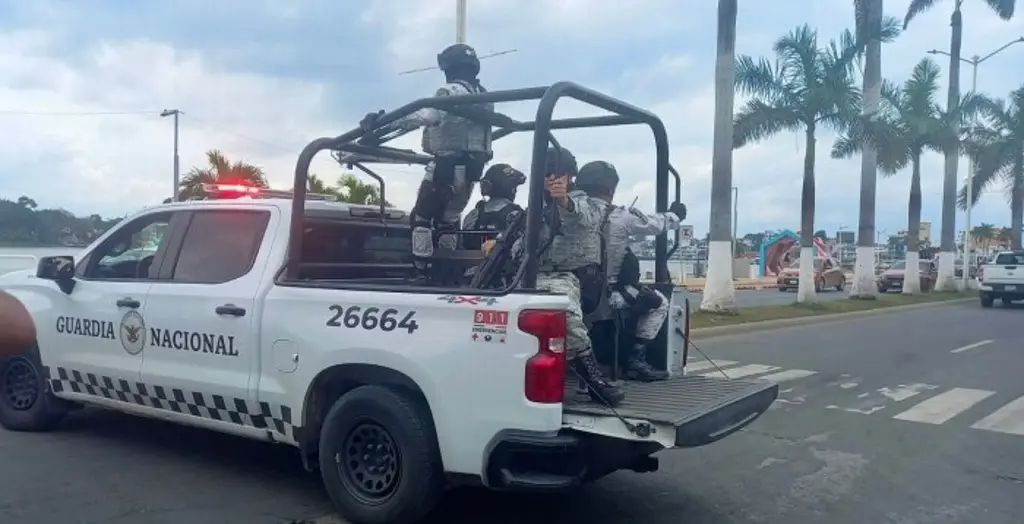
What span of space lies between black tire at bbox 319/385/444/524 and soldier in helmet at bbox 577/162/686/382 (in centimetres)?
152

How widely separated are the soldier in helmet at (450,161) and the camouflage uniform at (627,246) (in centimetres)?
104

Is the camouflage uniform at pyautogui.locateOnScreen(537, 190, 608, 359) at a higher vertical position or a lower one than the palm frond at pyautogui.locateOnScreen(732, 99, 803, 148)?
lower

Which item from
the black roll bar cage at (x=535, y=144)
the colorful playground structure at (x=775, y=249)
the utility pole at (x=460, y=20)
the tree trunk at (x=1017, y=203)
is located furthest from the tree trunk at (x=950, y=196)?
the black roll bar cage at (x=535, y=144)

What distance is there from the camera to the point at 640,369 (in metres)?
5.61

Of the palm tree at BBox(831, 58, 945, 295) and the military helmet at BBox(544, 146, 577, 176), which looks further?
the palm tree at BBox(831, 58, 945, 295)

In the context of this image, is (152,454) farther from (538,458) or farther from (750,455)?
(750,455)

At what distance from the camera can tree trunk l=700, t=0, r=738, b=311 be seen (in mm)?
17812

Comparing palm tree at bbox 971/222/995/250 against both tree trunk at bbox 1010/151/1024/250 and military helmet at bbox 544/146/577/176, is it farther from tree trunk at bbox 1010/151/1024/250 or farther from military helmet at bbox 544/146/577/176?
military helmet at bbox 544/146/577/176

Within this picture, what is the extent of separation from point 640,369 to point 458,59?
90.2 inches

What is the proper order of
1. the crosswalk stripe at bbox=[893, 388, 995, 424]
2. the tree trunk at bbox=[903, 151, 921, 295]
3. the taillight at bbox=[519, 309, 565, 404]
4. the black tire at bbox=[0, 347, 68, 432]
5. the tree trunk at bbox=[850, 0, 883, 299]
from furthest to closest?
the tree trunk at bbox=[903, 151, 921, 295] < the tree trunk at bbox=[850, 0, 883, 299] < the crosswalk stripe at bbox=[893, 388, 995, 424] < the black tire at bbox=[0, 347, 68, 432] < the taillight at bbox=[519, 309, 565, 404]

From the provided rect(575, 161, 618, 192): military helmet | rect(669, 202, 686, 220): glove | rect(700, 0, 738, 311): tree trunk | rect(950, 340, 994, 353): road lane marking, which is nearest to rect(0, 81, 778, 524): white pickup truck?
rect(669, 202, 686, 220): glove

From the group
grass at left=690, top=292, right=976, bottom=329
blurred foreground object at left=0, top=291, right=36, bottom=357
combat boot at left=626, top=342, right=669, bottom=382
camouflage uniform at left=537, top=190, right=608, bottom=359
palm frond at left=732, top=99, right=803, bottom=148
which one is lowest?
grass at left=690, top=292, right=976, bottom=329

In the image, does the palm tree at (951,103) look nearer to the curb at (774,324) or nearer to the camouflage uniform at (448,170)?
the curb at (774,324)

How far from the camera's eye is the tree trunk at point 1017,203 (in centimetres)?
3819
